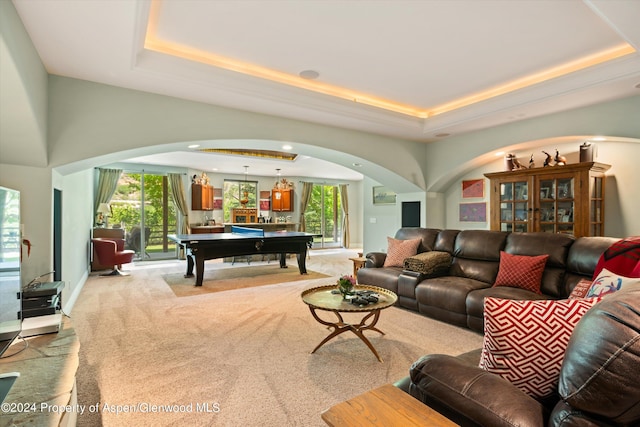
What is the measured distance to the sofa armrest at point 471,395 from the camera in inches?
40.7

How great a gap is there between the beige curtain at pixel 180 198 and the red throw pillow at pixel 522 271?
7868mm

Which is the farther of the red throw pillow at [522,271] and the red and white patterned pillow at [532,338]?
the red throw pillow at [522,271]

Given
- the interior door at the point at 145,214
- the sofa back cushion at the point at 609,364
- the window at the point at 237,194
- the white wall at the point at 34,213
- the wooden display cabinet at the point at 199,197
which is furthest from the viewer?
the window at the point at 237,194

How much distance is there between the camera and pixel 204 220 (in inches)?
376

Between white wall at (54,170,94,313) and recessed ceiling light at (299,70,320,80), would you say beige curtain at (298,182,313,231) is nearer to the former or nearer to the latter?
white wall at (54,170,94,313)

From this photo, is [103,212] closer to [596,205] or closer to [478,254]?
[478,254]

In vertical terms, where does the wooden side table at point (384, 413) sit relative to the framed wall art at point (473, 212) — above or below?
below

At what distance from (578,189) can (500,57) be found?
2.16 meters

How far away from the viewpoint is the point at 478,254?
3.88m

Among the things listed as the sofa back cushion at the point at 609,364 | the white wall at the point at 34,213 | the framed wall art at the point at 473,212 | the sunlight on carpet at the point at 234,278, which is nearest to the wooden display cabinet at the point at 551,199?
the framed wall art at the point at 473,212

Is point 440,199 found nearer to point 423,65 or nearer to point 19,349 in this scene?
point 423,65

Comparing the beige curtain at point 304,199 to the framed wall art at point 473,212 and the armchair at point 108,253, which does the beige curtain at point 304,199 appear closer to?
the armchair at point 108,253

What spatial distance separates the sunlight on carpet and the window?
3.45 m

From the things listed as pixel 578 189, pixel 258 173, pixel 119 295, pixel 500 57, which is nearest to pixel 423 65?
pixel 500 57
